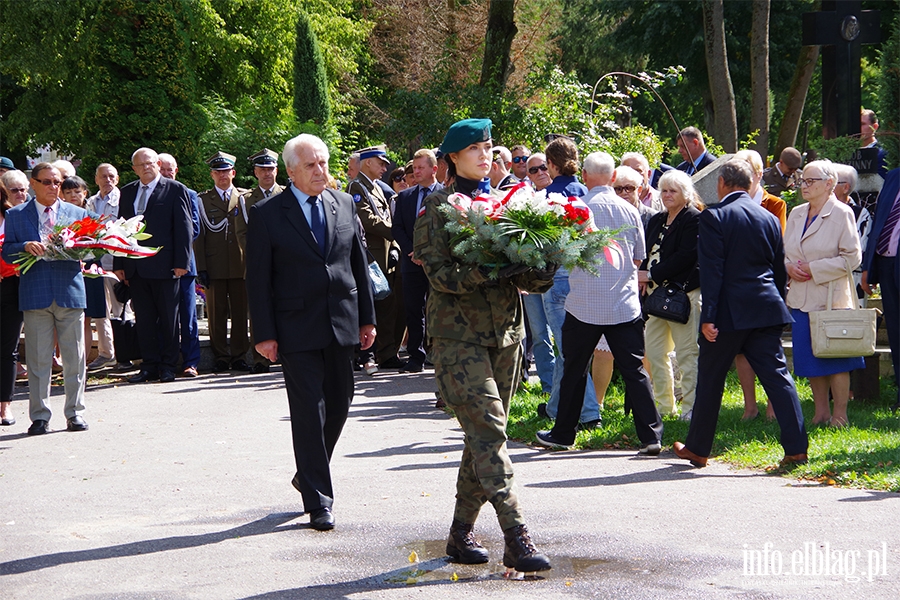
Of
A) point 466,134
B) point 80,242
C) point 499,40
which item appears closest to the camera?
point 466,134

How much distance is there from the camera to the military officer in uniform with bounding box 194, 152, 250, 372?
44.8 feet

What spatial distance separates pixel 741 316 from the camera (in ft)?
25.0

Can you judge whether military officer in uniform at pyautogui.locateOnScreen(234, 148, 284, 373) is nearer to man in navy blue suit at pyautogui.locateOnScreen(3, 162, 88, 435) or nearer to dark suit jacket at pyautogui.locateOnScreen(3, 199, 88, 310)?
man in navy blue suit at pyautogui.locateOnScreen(3, 162, 88, 435)

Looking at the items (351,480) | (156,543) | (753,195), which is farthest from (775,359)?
(156,543)

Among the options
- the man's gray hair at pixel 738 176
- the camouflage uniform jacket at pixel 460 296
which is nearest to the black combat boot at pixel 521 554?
the camouflage uniform jacket at pixel 460 296

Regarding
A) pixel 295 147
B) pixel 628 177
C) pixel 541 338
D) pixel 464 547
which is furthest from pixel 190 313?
pixel 464 547

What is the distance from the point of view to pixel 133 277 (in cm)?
1284

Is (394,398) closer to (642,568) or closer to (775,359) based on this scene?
(775,359)

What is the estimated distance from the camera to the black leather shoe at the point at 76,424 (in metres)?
9.91

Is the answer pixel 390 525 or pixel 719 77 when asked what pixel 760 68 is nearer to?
pixel 719 77

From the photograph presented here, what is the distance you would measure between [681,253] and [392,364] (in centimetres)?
555

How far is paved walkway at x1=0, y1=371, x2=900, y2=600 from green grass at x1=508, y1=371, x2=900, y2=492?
26cm

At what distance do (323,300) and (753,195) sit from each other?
4.70 meters

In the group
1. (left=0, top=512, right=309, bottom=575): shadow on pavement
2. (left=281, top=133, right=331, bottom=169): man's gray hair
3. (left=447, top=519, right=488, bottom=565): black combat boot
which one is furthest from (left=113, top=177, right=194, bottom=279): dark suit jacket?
(left=447, top=519, right=488, bottom=565): black combat boot
